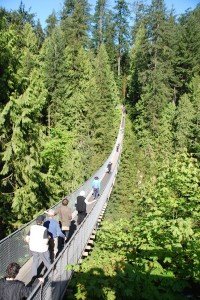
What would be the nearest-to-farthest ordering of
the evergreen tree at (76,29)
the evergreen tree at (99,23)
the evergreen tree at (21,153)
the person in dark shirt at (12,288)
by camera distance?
the person in dark shirt at (12,288), the evergreen tree at (21,153), the evergreen tree at (76,29), the evergreen tree at (99,23)

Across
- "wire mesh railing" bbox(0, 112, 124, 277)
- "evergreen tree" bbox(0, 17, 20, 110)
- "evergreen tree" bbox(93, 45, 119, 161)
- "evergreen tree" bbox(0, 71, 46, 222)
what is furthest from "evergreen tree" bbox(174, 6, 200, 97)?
"wire mesh railing" bbox(0, 112, 124, 277)

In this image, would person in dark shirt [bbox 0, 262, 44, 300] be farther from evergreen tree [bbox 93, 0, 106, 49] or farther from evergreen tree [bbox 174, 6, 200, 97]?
evergreen tree [bbox 93, 0, 106, 49]

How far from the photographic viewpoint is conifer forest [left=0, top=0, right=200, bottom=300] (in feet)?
23.0

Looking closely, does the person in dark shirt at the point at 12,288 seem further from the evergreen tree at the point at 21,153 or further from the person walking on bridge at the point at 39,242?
the evergreen tree at the point at 21,153

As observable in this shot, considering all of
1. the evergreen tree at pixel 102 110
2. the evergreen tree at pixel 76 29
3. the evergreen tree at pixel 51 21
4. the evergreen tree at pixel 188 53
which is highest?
the evergreen tree at pixel 51 21

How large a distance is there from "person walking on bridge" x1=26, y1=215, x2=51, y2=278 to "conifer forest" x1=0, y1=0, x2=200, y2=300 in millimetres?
936

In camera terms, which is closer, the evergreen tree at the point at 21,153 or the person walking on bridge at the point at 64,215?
the person walking on bridge at the point at 64,215

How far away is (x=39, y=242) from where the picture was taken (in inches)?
297

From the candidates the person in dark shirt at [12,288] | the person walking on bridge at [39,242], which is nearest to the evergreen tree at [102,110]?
the person walking on bridge at [39,242]

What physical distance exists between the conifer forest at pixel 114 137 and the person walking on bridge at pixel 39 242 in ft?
3.07

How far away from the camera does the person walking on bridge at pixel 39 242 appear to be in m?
7.45

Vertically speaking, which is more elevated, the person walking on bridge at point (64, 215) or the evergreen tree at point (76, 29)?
the evergreen tree at point (76, 29)

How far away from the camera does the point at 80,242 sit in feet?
34.4

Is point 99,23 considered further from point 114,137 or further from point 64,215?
point 64,215
